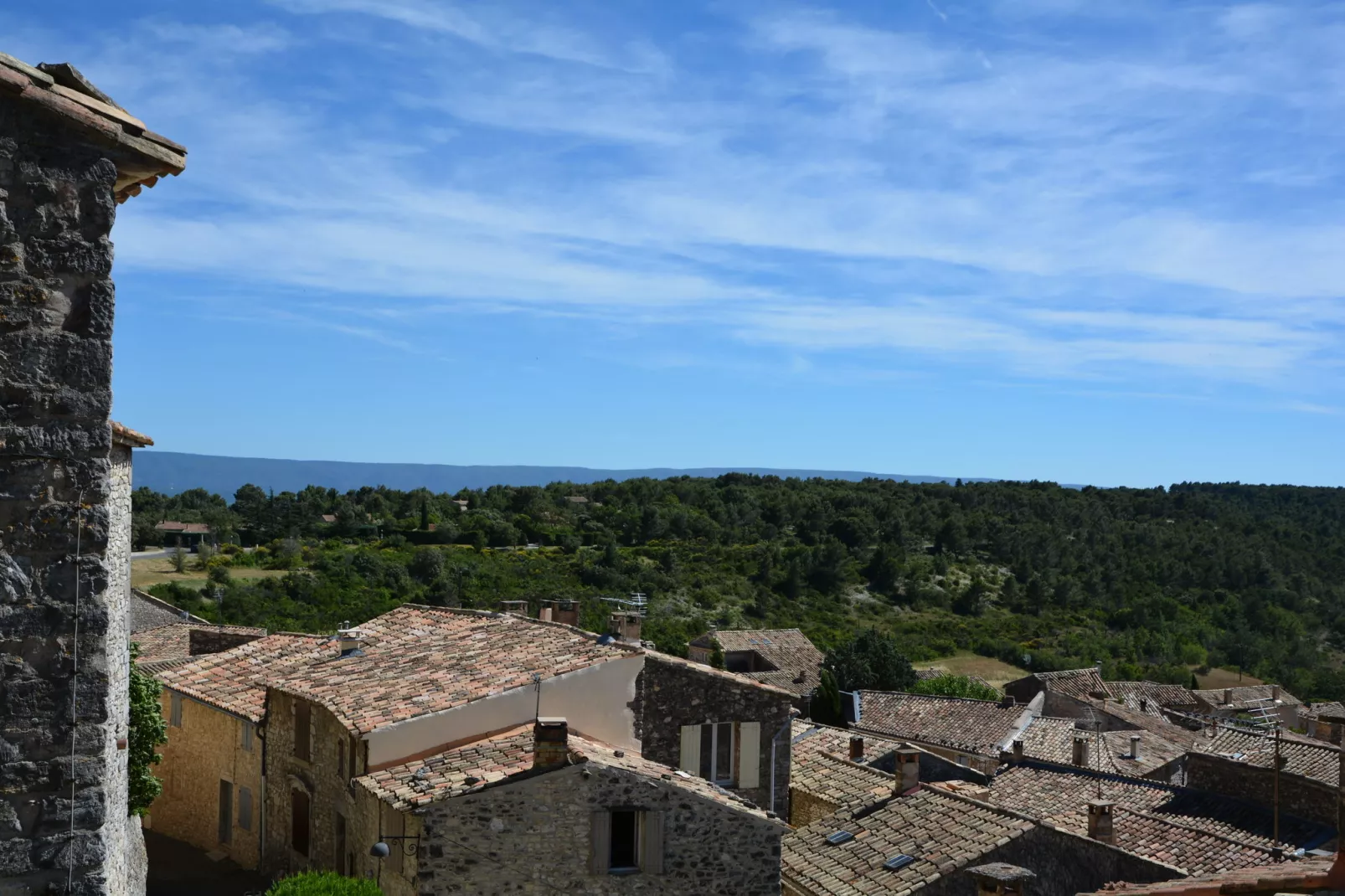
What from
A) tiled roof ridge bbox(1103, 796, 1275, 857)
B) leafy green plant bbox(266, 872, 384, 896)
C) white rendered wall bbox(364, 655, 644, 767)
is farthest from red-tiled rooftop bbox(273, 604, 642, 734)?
tiled roof ridge bbox(1103, 796, 1275, 857)

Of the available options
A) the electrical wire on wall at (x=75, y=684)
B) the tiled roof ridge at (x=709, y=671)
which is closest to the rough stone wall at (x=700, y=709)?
the tiled roof ridge at (x=709, y=671)

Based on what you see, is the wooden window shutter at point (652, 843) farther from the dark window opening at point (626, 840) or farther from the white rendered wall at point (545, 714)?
the white rendered wall at point (545, 714)

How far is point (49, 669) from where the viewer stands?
192 inches

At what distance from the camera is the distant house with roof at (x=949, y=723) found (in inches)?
1547

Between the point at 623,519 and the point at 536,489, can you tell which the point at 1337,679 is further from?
the point at 536,489

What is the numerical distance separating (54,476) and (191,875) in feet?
54.0

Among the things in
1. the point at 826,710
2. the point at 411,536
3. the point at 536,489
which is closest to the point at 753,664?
the point at 826,710

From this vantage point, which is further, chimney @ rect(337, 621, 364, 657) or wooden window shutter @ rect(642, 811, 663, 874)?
chimney @ rect(337, 621, 364, 657)

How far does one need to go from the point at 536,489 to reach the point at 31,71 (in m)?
98.2

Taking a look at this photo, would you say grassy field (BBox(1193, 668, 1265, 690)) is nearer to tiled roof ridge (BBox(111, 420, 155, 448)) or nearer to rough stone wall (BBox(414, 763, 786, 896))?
rough stone wall (BBox(414, 763, 786, 896))

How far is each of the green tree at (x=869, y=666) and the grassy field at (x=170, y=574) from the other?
27.7 metres

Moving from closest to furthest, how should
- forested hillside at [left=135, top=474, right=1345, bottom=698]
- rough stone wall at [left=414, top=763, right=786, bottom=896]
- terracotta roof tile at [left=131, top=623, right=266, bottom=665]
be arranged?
rough stone wall at [left=414, top=763, right=786, bottom=896] → terracotta roof tile at [left=131, top=623, right=266, bottom=665] → forested hillside at [left=135, top=474, right=1345, bottom=698]

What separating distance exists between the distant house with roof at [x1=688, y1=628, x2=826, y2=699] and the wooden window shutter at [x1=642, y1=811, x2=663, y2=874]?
1545 inches

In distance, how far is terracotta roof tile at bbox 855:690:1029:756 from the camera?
40.3 metres
